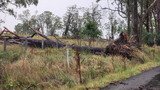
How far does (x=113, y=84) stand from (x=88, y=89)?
1865 millimetres

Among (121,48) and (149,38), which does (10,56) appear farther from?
(149,38)

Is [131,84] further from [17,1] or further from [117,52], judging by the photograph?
[17,1]

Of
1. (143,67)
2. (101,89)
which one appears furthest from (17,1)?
(101,89)

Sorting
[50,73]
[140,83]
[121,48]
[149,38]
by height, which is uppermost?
[149,38]

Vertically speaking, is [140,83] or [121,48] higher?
[121,48]

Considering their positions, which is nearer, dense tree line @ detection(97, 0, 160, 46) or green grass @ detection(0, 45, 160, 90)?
green grass @ detection(0, 45, 160, 90)

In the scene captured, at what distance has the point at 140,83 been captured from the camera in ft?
55.8

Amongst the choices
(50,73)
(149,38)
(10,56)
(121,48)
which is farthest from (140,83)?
(149,38)

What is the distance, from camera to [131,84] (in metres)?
16.6

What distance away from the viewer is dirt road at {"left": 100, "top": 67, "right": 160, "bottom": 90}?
617 inches

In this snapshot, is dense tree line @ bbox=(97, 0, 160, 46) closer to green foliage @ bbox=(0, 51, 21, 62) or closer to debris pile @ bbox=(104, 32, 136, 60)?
debris pile @ bbox=(104, 32, 136, 60)

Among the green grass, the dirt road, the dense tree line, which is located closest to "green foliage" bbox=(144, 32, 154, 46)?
the dense tree line

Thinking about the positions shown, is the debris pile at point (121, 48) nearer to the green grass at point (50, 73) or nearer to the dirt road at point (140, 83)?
the green grass at point (50, 73)

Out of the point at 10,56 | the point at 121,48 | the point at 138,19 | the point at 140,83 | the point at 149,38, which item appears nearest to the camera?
the point at 140,83
